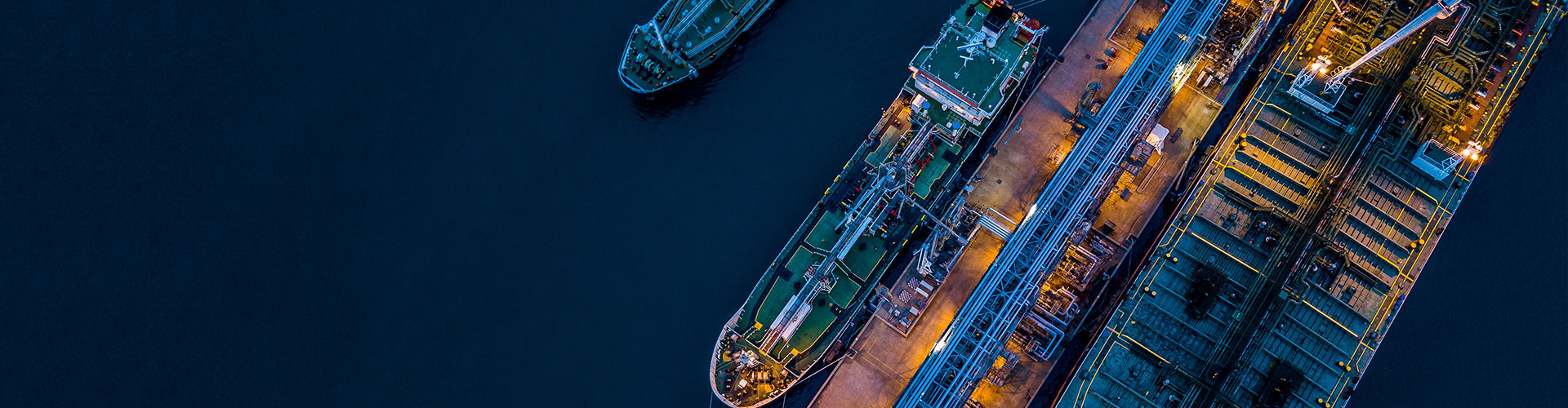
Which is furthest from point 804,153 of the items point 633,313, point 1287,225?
point 1287,225

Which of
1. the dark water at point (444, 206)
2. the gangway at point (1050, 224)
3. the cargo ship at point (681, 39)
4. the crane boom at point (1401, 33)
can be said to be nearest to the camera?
the gangway at point (1050, 224)

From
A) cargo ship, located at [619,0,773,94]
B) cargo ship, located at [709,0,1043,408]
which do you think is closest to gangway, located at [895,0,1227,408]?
cargo ship, located at [709,0,1043,408]

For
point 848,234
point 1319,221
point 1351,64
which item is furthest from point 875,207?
point 1351,64

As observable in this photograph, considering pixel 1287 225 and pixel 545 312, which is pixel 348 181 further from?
pixel 1287 225

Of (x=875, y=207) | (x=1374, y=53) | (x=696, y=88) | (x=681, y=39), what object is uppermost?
(x=1374, y=53)

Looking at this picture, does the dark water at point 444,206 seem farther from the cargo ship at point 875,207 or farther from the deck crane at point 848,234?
the deck crane at point 848,234

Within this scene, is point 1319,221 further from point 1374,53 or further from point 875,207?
point 875,207

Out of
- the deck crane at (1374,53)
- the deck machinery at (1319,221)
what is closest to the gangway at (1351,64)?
the deck crane at (1374,53)
